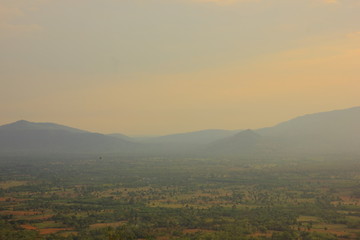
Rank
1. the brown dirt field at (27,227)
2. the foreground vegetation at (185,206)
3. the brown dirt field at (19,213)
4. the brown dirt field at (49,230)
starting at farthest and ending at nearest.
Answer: the brown dirt field at (19,213) → the brown dirt field at (27,227) → the brown dirt field at (49,230) → the foreground vegetation at (185,206)

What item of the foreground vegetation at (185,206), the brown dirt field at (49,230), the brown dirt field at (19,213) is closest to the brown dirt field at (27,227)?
the foreground vegetation at (185,206)

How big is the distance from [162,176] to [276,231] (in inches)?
3577

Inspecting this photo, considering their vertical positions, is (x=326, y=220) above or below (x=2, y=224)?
below

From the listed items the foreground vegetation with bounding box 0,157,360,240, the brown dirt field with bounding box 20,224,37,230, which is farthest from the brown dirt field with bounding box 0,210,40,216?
the brown dirt field with bounding box 20,224,37,230

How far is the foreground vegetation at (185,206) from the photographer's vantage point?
209ft

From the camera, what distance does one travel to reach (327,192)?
103875 millimetres

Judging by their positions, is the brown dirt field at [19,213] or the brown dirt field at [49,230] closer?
the brown dirt field at [49,230]

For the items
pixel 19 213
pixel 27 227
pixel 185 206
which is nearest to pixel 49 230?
pixel 27 227

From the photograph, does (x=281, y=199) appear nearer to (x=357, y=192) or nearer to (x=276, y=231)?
(x=357, y=192)

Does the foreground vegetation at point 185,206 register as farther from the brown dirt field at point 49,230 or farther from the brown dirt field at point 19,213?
the brown dirt field at point 19,213

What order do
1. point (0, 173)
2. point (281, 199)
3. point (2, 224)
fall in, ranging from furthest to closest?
point (0, 173), point (281, 199), point (2, 224)

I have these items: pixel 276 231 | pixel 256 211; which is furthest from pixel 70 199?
pixel 276 231

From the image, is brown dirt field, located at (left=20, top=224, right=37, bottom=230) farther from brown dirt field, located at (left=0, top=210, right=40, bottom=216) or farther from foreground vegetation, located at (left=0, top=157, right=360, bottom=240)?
brown dirt field, located at (left=0, top=210, right=40, bottom=216)

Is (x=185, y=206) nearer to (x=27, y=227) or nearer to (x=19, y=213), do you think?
(x=27, y=227)
